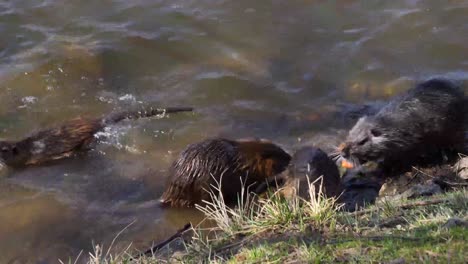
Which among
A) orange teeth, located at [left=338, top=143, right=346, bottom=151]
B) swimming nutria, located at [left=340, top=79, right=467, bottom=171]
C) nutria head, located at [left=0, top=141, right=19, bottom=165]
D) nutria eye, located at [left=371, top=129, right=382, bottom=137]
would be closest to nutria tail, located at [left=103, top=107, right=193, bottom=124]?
nutria head, located at [left=0, top=141, right=19, bottom=165]

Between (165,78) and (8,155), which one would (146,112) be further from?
(8,155)

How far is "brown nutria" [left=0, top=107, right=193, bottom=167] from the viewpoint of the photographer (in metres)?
6.58

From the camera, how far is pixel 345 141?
645cm

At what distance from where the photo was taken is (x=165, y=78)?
7.95 m

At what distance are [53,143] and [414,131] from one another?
356 cm

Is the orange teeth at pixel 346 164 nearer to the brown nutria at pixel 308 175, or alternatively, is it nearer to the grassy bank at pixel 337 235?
the brown nutria at pixel 308 175

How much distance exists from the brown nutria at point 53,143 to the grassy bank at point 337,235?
2.78m

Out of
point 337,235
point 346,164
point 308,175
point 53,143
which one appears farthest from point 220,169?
point 337,235

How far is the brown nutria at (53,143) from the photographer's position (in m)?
6.58

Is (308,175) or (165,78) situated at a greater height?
(165,78)

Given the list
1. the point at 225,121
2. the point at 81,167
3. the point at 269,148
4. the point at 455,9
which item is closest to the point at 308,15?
the point at 455,9

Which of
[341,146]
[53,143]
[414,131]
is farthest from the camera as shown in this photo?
[53,143]

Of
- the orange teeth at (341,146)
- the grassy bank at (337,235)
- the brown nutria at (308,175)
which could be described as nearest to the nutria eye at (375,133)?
the orange teeth at (341,146)

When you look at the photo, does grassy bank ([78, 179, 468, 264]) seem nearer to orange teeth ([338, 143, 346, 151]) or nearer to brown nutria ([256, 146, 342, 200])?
brown nutria ([256, 146, 342, 200])
